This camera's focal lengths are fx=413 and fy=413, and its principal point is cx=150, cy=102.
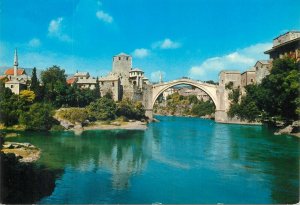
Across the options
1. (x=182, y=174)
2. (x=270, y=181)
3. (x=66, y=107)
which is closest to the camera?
(x=270, y=181)

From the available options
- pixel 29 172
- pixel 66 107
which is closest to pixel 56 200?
pixel 29 172

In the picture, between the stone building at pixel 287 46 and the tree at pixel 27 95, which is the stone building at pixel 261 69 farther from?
the tree at pixel 27 95

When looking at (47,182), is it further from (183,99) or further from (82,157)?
(183,99)

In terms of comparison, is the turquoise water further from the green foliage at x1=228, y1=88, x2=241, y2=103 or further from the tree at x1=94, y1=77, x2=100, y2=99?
the green foliage at x1=228, y1=88, x2=241, y2=103

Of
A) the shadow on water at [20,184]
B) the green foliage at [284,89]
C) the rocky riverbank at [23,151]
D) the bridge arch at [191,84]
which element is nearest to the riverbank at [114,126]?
the green foliage at [284,89]

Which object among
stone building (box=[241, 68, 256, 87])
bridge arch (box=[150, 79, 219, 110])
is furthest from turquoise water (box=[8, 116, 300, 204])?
bridge arch (box=[150, 79, 219, 110])

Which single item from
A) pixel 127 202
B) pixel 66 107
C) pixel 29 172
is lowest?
pixel 127 202
